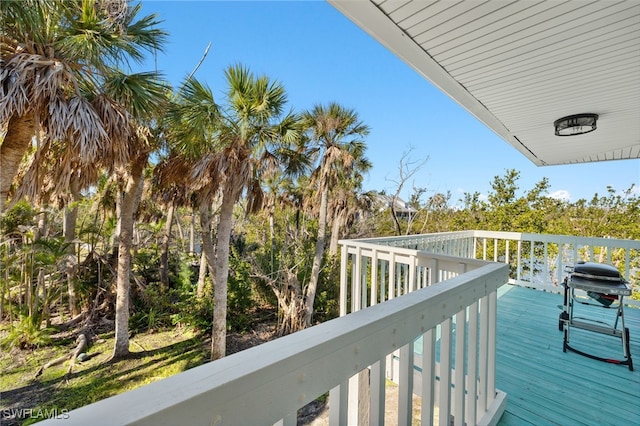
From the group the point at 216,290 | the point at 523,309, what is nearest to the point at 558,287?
the point at 523,309

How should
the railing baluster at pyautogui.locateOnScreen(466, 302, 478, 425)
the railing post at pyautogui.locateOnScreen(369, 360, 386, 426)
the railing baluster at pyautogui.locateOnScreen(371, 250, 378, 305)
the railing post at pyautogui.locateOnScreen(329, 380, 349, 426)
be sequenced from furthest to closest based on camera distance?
1. the railing baluster at pyautogui.locateOnScreen(371, 250, 378, 305)
2. the railing baluster at pyautogui.locateOnScreen(466, 302, 478, 425)
3. the railing post at pyautogui.locateOnScreen(369, 360, 386, 426)
4. the railing post at pyautogui.locateOnScreen(329, 380, 349, 426)

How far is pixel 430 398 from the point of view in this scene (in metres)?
1.13

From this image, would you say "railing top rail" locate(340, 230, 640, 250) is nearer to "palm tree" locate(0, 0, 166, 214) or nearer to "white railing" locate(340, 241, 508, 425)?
"white railing" locate(340, 241, 508, 425)

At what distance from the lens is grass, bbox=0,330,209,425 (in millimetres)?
5203

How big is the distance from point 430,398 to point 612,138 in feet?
15.7

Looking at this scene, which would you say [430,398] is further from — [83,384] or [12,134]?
[83,384]

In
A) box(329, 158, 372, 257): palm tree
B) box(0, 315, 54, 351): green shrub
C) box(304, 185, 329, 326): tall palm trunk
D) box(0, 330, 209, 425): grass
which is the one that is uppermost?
box(329, 158, 372, 257): palm tree

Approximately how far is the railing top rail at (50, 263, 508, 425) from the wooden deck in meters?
1.80

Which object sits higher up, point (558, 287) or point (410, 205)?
point (410, 205)

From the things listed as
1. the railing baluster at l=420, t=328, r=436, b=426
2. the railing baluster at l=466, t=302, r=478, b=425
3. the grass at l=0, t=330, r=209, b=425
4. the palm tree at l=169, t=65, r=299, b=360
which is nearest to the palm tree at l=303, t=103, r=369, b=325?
the palm tree at l=169, t=65, r=299, b=360

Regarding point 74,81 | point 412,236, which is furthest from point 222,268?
point 412,236

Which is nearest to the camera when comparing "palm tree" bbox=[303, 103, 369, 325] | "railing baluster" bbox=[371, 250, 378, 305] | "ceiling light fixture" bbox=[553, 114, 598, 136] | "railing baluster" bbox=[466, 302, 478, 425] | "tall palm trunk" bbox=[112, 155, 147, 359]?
"railing baluster" bbox=[466, 302, 478, 425]

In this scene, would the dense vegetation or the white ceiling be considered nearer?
the white ceiling

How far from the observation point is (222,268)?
6.77 metres
